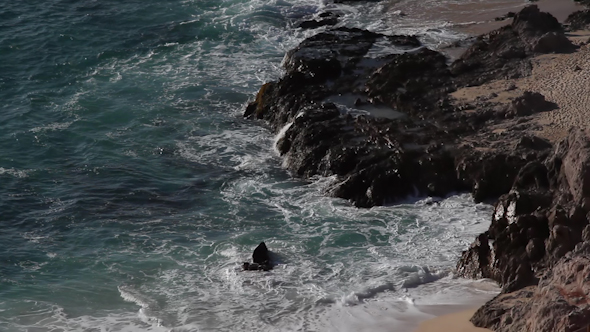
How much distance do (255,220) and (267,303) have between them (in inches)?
169

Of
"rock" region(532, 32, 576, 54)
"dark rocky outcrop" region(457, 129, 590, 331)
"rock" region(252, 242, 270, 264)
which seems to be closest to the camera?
"dark rocky outcrop" region(457, 129, 590, 331)

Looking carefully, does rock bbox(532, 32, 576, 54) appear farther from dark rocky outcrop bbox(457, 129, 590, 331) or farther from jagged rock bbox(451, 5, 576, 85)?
dark rocky outcrop bbox(457, 129, 590, 331)

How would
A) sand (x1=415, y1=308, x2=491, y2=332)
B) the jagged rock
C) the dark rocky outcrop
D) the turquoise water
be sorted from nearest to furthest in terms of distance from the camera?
the dark rocky outcrop
sand (x1=415, y1=308, x2=491, y2=332)
the turquoise water
the jagged rock

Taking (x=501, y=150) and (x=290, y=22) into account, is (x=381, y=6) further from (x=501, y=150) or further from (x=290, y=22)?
(x=501, y=150)

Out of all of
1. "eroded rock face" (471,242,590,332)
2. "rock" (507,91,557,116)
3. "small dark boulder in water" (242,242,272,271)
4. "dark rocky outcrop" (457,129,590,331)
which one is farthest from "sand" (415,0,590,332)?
"eroded rock face" (471,242,590,332)

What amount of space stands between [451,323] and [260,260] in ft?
15.7

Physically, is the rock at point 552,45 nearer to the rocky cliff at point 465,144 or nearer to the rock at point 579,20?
the rocky cliff at point 465,144

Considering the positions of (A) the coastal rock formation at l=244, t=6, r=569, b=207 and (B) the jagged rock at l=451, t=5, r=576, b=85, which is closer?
(A) the coastal rock formation at l=244, t=6, r=569, b=207

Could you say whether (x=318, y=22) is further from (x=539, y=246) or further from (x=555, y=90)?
(x=539, y=246)

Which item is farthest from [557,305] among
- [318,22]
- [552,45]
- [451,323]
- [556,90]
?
[318,22]

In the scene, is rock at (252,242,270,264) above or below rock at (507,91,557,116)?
below

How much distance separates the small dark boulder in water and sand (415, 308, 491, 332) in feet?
13.4

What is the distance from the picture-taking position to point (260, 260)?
1867 centimetres

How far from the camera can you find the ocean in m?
17.2
